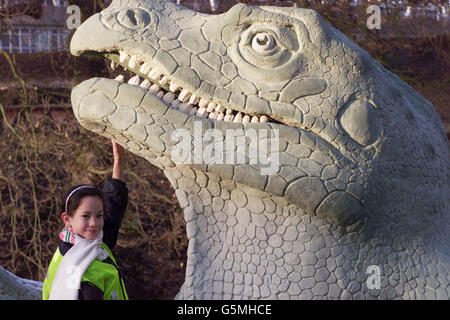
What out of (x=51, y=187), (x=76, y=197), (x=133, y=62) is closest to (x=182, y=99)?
(x=133, y=62)

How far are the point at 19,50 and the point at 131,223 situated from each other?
10.3 ft

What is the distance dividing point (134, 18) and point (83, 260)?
107cm

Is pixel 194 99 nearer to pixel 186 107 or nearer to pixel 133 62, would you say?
pixel 186 107

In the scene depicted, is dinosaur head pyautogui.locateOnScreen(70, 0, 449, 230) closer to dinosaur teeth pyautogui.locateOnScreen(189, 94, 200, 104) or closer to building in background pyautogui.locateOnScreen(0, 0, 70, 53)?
dinosaur teeth pyautogui.locateOnScreen(189, 94, 200, 104)

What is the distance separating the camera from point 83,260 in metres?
2.33

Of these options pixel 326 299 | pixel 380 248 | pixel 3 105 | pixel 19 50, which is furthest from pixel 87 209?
pixel 19 50

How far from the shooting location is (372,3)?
21.1 ft

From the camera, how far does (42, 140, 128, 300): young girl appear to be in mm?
2283

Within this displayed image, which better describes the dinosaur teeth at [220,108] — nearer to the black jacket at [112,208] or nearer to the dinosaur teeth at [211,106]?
the dinosaur teeth at [211,106]

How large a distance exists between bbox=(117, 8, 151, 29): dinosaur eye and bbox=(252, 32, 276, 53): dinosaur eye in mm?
483

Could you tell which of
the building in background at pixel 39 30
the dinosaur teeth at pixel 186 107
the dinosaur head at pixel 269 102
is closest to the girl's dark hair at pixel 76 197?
the dinosaur head at pixel 269 102

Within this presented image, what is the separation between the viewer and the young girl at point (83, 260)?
2.28 m

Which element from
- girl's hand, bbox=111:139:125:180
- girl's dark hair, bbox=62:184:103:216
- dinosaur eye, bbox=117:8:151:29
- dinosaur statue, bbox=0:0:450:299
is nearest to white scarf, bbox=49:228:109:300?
girl's dark hair, bbox=62:184:103:216

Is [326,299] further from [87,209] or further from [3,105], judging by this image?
[3,105]
